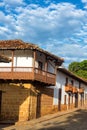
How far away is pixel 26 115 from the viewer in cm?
2878

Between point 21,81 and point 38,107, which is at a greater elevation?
point 21,81

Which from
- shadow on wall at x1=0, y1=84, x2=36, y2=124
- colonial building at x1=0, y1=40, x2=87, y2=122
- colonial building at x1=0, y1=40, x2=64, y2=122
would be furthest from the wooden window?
shadow on wall at x1=0, y1=84, x2=36, y2=124

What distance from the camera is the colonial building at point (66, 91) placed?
1457 inches

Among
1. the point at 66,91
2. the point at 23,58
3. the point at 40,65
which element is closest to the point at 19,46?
the point at 23,58

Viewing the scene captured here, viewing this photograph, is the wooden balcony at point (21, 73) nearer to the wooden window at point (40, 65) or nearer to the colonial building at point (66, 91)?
the wooden window at point (40, 65)

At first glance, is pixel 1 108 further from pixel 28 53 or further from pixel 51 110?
pixel 51 110

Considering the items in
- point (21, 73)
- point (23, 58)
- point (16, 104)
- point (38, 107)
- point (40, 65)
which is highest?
point (23, 58)

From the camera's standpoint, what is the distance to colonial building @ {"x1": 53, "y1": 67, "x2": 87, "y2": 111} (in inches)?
1457

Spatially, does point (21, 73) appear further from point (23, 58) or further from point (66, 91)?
point (66, 91)

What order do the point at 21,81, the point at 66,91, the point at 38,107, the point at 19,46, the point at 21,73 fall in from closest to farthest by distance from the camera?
Result: the point at 21,73 < the point at 21,81 < the point at 19,46 < the point at 38,107 < the point at 66,91

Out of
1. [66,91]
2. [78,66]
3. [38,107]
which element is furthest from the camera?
[78,66]

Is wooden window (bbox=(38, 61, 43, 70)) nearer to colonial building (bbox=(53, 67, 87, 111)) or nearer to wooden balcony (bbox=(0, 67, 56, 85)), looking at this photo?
wooden balcony (bbox=(0, 67, 56, 85))

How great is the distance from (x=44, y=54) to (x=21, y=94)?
4.24 meters

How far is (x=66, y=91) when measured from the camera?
4003cm
